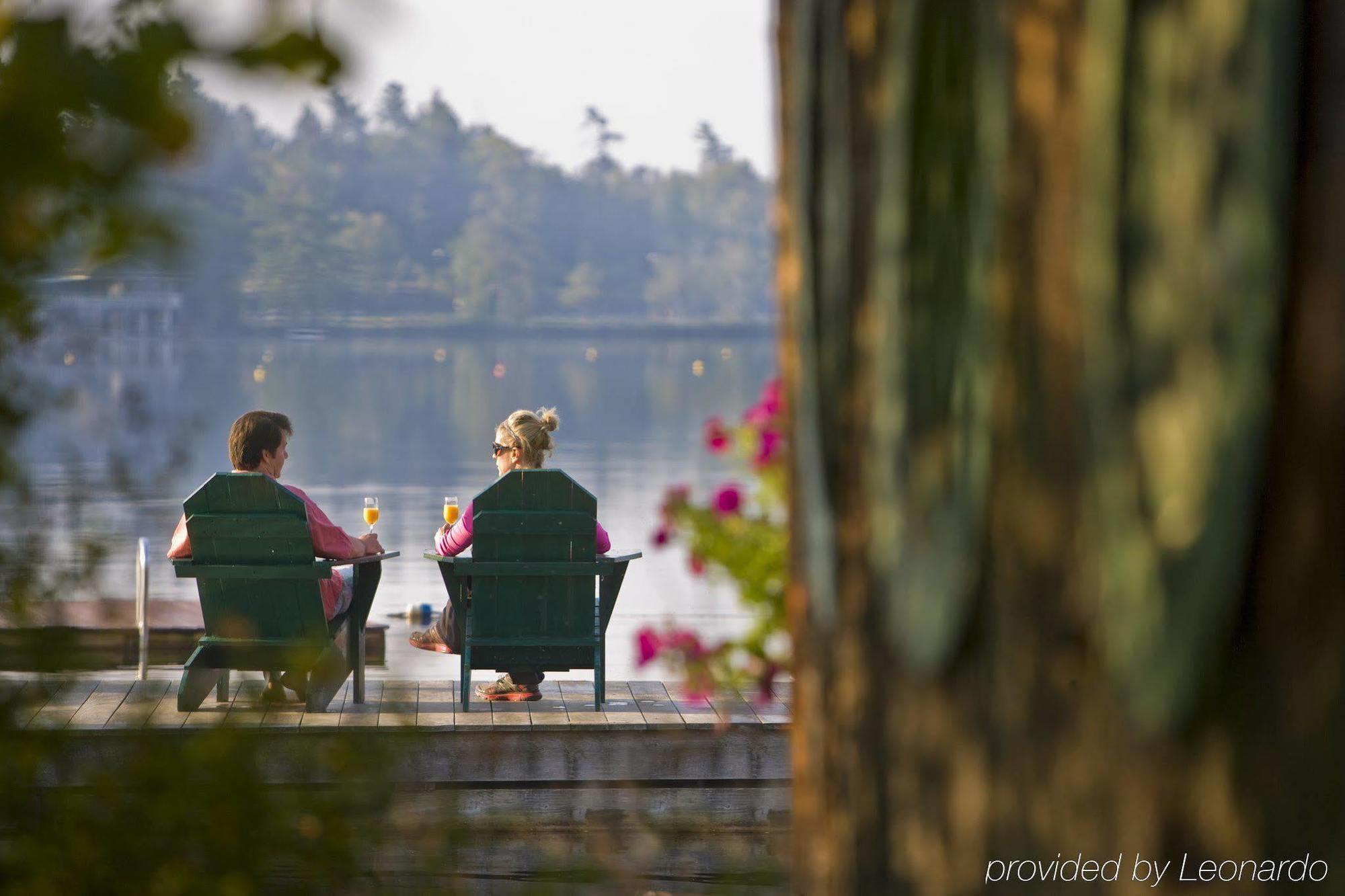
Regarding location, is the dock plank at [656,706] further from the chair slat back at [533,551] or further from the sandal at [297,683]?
the sandal at [297,683]

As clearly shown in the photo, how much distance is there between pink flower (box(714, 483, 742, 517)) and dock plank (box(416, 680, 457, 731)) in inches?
47.6

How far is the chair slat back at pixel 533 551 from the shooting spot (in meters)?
5.74

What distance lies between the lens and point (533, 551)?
5797 mm

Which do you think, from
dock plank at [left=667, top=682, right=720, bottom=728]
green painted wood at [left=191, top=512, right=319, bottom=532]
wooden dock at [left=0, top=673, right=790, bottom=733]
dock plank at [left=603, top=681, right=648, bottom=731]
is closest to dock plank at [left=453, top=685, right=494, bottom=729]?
wooden dock at [left=0, top=673, right=790, bottom=733]

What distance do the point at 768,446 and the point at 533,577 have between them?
5.54ft

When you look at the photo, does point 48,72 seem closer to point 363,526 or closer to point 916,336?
point 916,336

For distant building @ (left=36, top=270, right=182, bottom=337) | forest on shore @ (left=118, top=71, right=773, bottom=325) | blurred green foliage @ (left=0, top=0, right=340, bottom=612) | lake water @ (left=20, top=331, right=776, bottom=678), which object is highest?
forest on shore @ (left=118, top=71, right=773, bottom=325)

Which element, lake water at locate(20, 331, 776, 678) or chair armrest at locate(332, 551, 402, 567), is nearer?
lake water at locate(20, 331, 776, 678)

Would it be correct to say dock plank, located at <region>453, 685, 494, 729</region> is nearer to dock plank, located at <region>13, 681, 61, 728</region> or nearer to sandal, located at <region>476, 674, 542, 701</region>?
sandal, located at <region>476, 674, 542, 701</region>

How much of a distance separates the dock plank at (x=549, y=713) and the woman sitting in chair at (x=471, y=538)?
3.0 inches

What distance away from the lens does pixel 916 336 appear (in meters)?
1.21

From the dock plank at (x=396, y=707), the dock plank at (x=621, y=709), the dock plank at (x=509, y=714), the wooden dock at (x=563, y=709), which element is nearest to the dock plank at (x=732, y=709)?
the wooden dock at (x=563, y=709)

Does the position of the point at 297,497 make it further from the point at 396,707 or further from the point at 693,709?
the point at 396,707

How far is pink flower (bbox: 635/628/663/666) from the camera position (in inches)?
183
